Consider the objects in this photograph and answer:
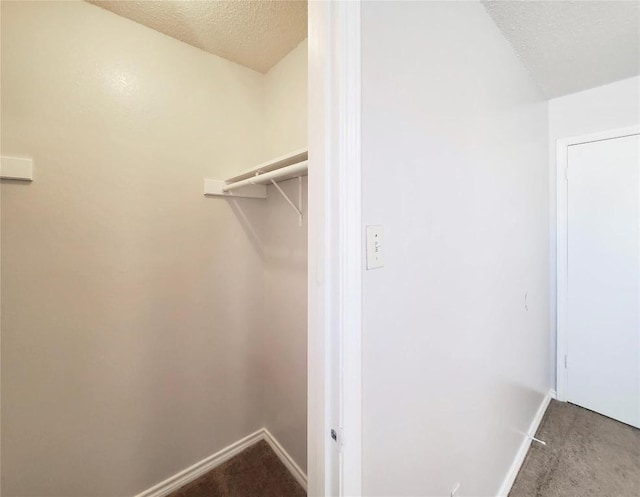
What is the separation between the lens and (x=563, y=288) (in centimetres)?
214

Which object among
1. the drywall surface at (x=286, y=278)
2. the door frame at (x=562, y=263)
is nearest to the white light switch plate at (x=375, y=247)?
the drywall surface at (x=286, y=278)

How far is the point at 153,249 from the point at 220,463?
141 cm

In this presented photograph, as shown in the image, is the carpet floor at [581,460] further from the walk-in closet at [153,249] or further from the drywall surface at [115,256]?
the drywall surface at [115,256]

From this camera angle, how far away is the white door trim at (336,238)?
62 centimetres

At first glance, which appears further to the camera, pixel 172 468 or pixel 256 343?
pixel 256 343

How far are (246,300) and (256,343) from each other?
0.32 m

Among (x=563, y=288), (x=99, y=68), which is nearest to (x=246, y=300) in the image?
(x=99, y=68)

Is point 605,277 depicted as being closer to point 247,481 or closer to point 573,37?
point 573,37

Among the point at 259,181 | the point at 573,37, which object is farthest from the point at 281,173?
the point at 573,37

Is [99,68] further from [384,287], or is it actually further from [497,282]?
[497,282]

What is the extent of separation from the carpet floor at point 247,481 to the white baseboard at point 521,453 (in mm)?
1100

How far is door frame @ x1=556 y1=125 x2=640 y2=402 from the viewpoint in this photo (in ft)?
6.87

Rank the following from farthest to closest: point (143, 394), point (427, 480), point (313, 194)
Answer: point (143, 394), point (427, 480), point (313, 194)

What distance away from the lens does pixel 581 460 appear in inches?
63.9
